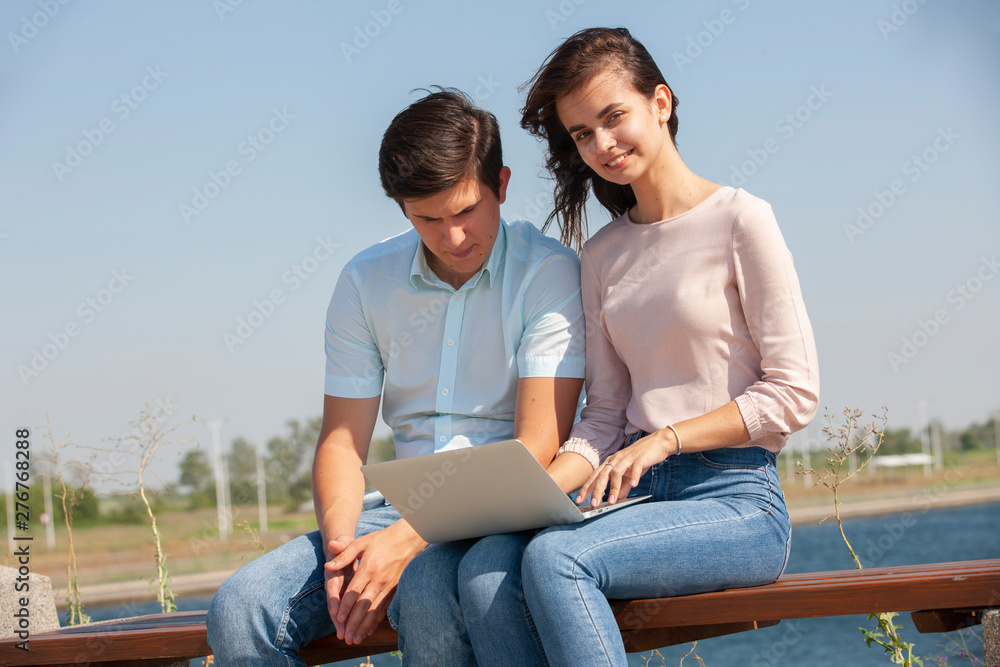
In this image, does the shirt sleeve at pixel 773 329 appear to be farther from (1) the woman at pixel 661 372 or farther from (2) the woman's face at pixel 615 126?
(2) the woman's face at pixel 615 126

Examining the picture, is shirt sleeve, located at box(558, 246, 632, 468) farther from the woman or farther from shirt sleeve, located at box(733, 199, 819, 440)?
shirt sleeve, located at box(733, 199, 819, 440)

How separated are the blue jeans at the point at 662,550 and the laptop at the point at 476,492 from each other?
2.6 inches

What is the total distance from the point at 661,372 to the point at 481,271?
64cm

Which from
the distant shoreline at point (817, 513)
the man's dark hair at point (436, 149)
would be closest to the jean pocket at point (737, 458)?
the man's dark hair at point (436, 149)

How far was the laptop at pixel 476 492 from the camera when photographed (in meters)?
1.75

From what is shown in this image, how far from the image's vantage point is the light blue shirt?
8.01 ft

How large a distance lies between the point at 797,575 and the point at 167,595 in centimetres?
251

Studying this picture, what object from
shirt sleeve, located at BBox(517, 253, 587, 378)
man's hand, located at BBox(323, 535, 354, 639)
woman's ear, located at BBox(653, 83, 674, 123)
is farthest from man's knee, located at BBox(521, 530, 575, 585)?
woman's ear, located at BBox(653, 83, 674, 123)

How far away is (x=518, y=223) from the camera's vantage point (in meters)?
2.70

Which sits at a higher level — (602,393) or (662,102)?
(662,102)

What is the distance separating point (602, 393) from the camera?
2.37 m

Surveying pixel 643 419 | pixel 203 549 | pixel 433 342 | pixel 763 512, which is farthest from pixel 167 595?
pixel 763 512

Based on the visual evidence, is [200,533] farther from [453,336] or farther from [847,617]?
[847,617]

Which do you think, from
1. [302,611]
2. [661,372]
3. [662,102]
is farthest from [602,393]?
[302,611]
